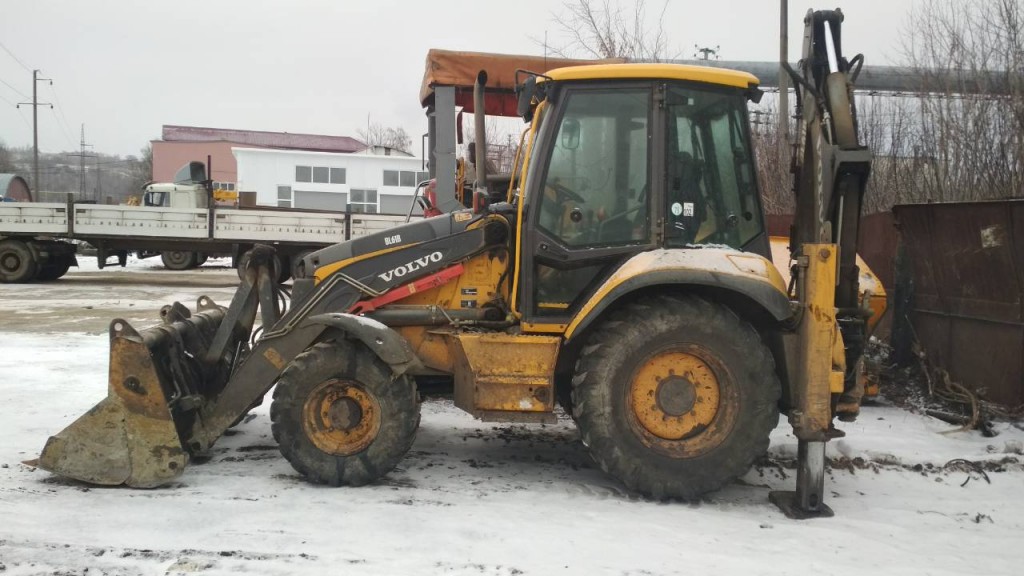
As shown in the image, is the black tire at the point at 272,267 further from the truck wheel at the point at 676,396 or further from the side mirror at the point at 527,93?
the truck wheel at the point at 676,396

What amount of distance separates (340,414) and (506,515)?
1.18 m

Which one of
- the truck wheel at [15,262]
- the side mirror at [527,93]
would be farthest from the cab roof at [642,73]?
the truck wheel at [15,262]

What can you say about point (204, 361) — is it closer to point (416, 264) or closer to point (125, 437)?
point (125, 437)

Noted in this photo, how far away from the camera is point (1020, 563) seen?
3.82 metres

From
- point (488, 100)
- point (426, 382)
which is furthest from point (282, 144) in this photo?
point (426, 382)

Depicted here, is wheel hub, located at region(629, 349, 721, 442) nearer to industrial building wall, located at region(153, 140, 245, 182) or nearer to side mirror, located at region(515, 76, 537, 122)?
side mirror, located at region(515, 76, 537, 122)

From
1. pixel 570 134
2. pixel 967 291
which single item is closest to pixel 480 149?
pixel 570 134

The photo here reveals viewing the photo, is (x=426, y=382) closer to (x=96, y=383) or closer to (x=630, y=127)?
(x=630, y=127)

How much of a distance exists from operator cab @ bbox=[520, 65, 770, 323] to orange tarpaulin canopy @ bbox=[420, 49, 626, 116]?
413 centimetres

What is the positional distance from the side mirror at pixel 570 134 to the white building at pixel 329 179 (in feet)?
102

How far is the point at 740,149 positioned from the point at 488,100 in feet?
16.4

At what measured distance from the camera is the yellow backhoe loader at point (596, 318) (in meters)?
4.48

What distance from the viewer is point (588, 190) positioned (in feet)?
15.7

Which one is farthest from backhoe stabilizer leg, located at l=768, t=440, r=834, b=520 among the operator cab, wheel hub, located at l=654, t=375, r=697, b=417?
the operator cab
